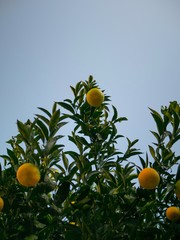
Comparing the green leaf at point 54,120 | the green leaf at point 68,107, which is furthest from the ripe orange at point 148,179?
the green leaf at point 68,107

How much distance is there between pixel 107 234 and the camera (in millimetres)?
1736

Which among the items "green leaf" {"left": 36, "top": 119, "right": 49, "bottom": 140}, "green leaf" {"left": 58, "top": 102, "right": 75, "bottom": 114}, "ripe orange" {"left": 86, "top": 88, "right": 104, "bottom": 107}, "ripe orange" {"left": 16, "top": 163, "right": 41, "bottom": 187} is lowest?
"ripe orange" {"left": 16, "top": 163, "right": 41, "bottom": 187}

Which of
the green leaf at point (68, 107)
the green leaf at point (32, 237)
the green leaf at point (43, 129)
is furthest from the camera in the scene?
the green leaf at point (68, 107)

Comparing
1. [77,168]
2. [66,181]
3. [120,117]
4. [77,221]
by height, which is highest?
[120,117]

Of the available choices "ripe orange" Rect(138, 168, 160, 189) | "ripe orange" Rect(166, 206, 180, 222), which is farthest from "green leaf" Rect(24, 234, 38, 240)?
"ripe orange" Rect(166, 206, 180, 222)

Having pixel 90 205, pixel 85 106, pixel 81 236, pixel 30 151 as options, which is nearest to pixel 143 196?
pixel 90 205

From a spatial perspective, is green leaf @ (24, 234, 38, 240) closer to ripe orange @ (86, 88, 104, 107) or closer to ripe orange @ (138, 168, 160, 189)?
ripe orange @ (138, 168, 160, 189)

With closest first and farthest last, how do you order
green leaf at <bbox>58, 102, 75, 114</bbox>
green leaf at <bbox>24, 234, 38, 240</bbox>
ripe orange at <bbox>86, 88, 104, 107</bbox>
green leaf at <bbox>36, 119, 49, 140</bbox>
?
1. green leaf at <bbox>24, 234, 38, 240</bbox>
2. green leaf at <bbox>36, 119, 49, 140</bbox>
3. ripe orange at <bbox>86, 88, 104, 107</bbox>
4. green leaf at <bbox>58, 102, 75, 114</bbox>

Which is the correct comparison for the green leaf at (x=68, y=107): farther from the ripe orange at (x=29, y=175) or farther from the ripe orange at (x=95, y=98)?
the ripe orange at (x=29, y=175)

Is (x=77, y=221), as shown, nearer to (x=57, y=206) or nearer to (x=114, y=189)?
(x=57, y=206)

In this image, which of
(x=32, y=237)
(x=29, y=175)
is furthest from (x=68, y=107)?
(x=32, y=237)

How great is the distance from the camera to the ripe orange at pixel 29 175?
1.82m

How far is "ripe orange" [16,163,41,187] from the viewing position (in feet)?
5.96

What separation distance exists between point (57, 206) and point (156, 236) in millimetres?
655
